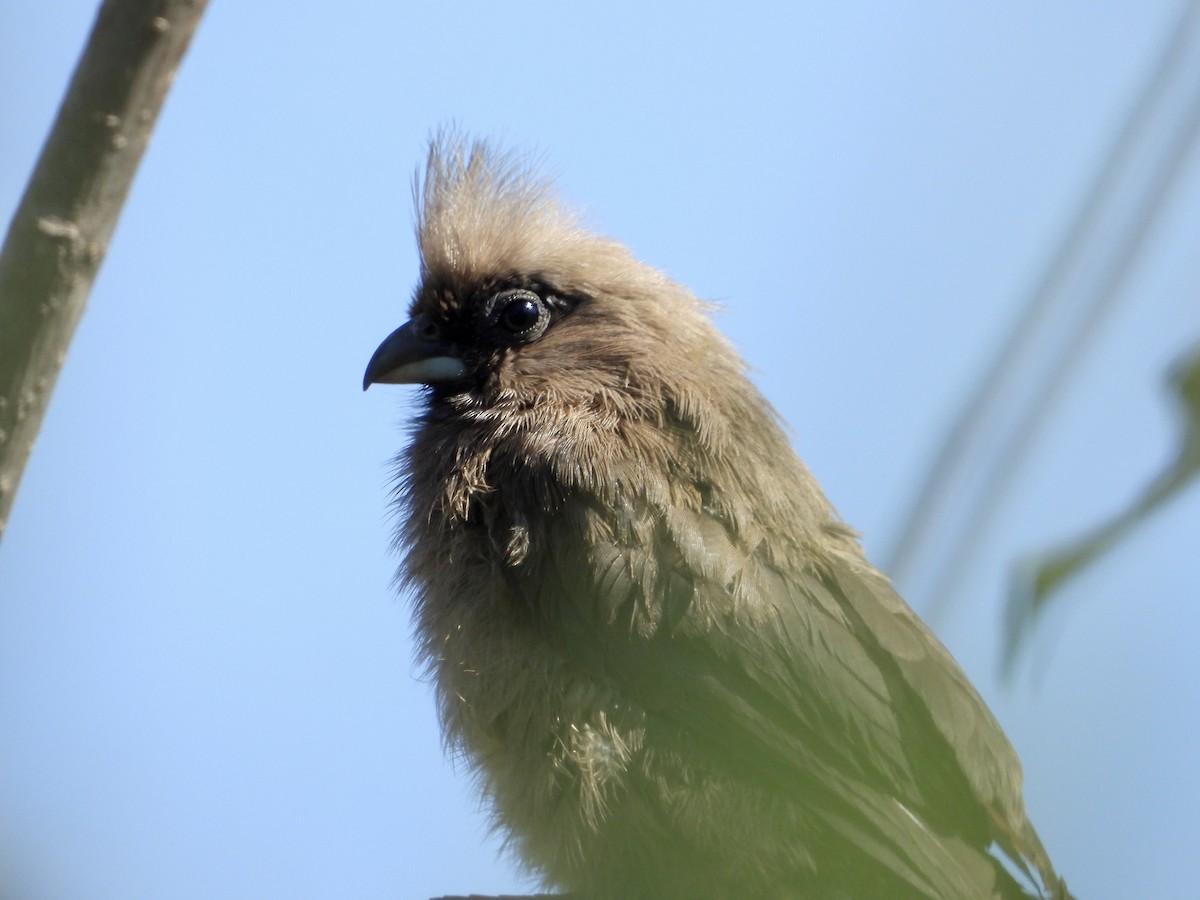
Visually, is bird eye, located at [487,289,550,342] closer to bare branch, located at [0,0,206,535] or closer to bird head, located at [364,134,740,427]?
bird head, located at [364,134,740,427]

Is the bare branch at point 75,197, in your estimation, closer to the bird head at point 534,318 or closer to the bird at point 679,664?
the bird at point 679,664

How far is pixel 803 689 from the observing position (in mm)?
3385

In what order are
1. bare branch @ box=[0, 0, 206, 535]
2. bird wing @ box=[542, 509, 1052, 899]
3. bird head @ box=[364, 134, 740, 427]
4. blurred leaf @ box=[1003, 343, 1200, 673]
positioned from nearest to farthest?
blurred leaf @ box=[1003, 343, 1200, 673], bare branch @ box=[0, 0, 206, 535], bird wing @ box=[542, 509, 1052, 899], bird head @ box=[364, 134, 740, 427]

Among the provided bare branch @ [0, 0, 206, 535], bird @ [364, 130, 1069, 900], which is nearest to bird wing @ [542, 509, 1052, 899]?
bird @ [364, 130, 1069, 900]

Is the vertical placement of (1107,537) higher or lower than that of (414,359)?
higher

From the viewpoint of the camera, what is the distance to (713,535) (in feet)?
12.2

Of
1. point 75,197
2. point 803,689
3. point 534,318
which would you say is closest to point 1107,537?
point 75,197

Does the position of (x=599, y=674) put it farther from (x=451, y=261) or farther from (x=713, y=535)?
(x=451, y=261)

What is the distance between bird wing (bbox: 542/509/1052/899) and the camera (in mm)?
3203

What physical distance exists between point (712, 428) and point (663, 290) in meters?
0.92

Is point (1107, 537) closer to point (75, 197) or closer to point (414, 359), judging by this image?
point (75, 197)

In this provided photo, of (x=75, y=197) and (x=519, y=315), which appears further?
(x=519, y=315)

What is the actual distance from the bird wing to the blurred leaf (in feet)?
6.48

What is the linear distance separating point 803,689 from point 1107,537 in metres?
2.34
